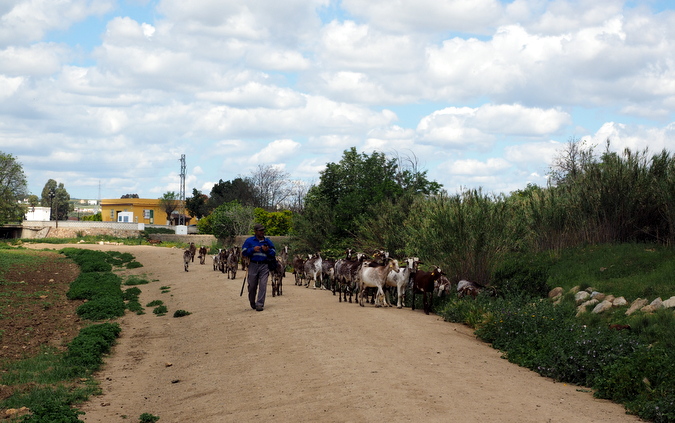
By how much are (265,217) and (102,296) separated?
40282mm

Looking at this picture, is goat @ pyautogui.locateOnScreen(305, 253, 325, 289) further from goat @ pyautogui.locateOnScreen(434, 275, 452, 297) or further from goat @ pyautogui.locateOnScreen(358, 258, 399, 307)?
goat @ pyautogui.locateOnScreen(434, 275, 452, 297)

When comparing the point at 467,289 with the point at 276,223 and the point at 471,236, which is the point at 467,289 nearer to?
the point at 471,236

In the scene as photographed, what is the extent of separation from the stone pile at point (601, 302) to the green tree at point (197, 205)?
275 feet

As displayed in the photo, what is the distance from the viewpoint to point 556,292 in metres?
18.7

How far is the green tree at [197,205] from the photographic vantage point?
98.1m


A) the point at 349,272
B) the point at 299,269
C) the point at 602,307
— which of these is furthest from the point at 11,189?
the point at 602,307

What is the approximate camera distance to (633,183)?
21875 mm

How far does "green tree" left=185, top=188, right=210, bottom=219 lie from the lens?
9806 cm

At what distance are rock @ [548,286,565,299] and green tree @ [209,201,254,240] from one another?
1744 inches

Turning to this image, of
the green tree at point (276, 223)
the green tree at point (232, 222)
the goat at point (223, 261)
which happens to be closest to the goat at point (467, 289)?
the goat at point (223, 261)

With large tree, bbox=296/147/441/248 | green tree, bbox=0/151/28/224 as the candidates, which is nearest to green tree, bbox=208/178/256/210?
green tree, bbox=0/151/28/224

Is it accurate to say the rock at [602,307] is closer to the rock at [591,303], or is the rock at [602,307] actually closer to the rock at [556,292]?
the rock at [591,303]

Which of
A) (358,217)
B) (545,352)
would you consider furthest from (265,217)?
(545,352)

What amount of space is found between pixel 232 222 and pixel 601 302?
4986 cm
